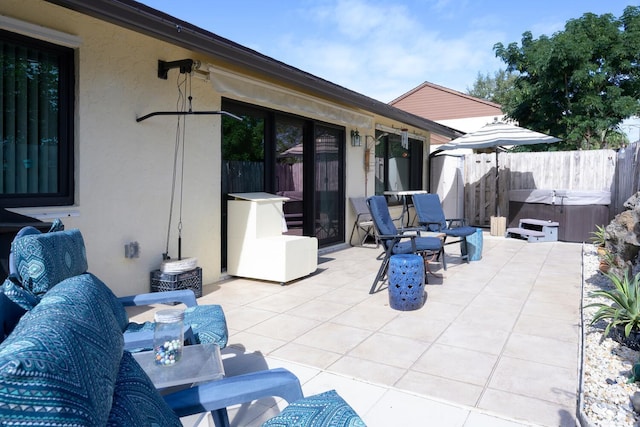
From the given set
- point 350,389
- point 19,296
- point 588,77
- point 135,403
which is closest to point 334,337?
point 350,389

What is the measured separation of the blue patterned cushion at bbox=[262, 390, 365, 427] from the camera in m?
1.40

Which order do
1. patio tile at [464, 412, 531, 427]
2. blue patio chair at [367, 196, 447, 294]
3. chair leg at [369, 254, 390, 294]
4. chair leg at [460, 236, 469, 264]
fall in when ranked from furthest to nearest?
chair leg at [460, 236, 469, 264] < blue patio chair at [367, 196, 447, 294] < chair leg at [369, 254, 390, 294] < patio tile at [464, 412, 531, 427]

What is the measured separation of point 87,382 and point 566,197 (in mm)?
9737

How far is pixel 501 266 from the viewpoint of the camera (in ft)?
21.0

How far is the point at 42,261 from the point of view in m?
1.72

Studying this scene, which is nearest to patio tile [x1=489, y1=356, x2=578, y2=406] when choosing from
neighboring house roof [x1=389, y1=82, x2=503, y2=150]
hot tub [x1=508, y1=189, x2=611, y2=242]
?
hot tub [x1=508, y1=189, x2=611, y2=242]

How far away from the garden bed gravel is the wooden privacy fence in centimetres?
556

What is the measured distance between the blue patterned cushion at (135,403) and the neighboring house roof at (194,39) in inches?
112

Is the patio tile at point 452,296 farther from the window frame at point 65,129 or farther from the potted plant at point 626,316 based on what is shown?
the window frame at point 65,129

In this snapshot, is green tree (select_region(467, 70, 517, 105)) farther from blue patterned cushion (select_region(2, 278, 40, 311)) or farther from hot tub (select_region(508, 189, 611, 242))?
blue patterned cushion (select_region(2, 278, 40, 311))

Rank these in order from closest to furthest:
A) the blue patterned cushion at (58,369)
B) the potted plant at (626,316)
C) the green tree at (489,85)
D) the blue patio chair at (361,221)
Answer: the blue patterned cushion at (58,369) → the potted plant at (626,316) → the blue patio chair at (361,221) → the green tree at (489,85)

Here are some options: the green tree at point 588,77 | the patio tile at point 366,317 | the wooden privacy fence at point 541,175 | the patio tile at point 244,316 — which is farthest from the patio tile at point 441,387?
the green tree at point 588,77

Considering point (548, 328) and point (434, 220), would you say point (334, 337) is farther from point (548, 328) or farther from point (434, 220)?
point (434, 220)

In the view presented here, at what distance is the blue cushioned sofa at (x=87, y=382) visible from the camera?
2.28 feet
